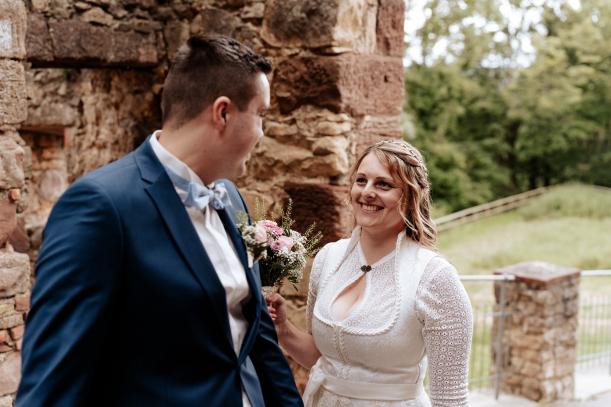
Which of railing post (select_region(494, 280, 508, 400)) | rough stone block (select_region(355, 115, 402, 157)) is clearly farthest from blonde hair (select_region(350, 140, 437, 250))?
railing post (select_region(494, 280, 508, 400))

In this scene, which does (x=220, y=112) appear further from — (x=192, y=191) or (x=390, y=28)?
(x=390, y=28)

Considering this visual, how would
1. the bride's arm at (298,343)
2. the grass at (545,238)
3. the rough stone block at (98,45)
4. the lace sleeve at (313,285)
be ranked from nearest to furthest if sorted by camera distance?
the bride's arm at (298,343) → the lace sleeve at (313,285) → the rough stone block at (98,45) → the grass at (545,238)

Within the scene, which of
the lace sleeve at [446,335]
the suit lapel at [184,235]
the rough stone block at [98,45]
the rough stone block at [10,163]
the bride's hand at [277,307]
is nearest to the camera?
the suit lapel at [184,235]

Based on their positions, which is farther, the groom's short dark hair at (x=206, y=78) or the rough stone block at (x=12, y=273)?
the rough stone block at (x=12, y=273)

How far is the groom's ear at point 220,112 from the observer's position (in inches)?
73.0

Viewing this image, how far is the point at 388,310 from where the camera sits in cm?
259

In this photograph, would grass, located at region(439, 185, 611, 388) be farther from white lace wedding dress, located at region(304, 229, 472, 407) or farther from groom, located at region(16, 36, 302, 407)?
groom, located at region(16, 36, 302, 407)

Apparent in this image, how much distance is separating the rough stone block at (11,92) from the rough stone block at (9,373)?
1073mm

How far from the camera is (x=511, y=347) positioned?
710 centimetres

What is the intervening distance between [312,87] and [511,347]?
14.0 ft

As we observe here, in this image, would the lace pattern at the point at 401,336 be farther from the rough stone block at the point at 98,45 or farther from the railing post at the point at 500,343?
the railing post at the point at 500,343

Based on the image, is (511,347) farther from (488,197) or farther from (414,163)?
(488,197)

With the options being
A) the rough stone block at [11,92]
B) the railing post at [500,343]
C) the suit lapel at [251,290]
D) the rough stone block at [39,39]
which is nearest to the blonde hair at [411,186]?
the suit lapel at [251,290]

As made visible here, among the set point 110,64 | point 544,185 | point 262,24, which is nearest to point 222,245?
point 262,24
